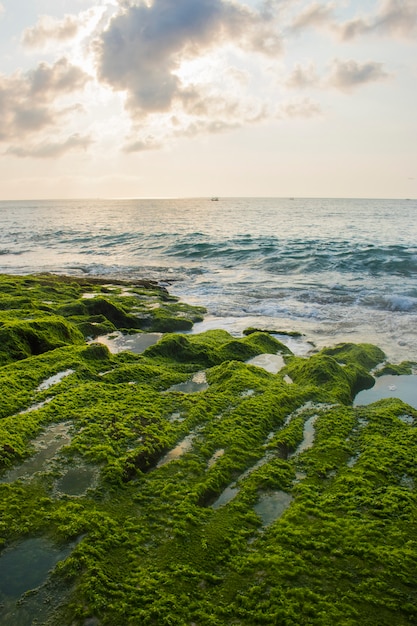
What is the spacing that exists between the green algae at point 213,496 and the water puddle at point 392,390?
0.55 metres

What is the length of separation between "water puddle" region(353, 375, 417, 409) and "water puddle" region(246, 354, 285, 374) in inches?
66.7

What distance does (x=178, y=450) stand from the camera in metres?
4.61

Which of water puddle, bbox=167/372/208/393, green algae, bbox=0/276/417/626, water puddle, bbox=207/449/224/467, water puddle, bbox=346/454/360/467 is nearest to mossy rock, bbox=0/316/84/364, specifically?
green algae, bbox=0/276/417/626

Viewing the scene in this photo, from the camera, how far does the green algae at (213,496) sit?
2.84 metres

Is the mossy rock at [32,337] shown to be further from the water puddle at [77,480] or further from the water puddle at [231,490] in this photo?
the water puddle at [231,490]

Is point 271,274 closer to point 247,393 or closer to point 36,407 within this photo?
point 247,393

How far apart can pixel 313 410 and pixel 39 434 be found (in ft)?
11.6

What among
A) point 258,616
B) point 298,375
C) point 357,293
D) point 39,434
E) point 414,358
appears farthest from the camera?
point 357,293

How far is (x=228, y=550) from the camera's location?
3.22 metres

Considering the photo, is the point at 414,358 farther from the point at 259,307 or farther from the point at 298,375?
the point at 259,307

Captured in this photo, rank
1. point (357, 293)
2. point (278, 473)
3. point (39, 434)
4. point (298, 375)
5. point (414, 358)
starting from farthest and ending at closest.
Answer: point (357, 293) < point (414, 358) < point (298, 375) < point (39, 434) < point (278, 473)

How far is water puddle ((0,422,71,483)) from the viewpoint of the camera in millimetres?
4000

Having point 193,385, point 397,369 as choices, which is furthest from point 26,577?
point 397,369

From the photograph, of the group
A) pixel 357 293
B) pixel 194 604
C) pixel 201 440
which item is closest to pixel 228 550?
pixel 194 604
